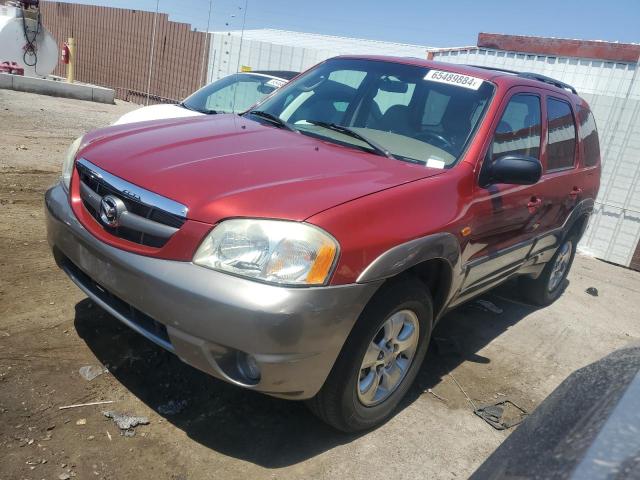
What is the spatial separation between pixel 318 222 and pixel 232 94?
17.9ft

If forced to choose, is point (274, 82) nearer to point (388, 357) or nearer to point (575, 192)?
point (575, 192)

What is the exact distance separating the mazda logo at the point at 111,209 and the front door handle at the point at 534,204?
2.61 meters

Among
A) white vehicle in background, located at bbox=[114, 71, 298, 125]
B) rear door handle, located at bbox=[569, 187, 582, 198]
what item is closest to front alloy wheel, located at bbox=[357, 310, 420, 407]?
rear door handle, located at bbox=[569, 187, 582, 198]

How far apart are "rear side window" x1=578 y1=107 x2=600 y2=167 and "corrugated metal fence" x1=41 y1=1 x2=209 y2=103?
12907 millimetres

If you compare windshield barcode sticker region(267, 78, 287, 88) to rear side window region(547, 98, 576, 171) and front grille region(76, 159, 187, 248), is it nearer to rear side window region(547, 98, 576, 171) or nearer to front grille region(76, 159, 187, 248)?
rear side window region(547, 98, 576, 171)

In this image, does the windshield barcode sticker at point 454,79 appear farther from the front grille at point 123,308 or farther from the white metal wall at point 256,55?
the white metal wall at point 256,55

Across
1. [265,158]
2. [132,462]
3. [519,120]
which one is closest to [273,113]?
[265,158]

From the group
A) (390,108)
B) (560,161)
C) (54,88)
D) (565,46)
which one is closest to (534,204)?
(560,161)

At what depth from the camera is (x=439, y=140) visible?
318 cm

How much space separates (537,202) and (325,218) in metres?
2.17

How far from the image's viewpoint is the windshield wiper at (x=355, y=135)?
304 cm

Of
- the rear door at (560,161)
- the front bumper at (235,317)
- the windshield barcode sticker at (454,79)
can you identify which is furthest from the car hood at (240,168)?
the rear door at (560,161)

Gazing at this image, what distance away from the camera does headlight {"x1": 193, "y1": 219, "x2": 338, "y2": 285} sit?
2125 millimetres

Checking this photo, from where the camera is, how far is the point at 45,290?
11.8 feet
